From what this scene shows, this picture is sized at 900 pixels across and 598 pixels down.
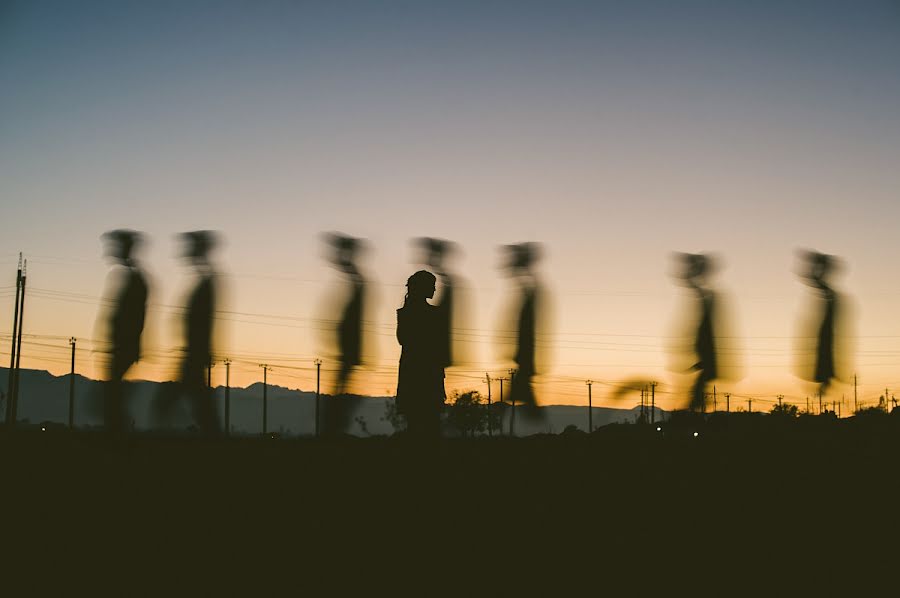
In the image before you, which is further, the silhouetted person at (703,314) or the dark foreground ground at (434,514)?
the silhouetted person at (703,314)

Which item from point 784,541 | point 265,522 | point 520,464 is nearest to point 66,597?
point 265,522

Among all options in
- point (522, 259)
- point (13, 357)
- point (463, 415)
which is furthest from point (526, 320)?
point (13, 357)

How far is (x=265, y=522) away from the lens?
5383mm

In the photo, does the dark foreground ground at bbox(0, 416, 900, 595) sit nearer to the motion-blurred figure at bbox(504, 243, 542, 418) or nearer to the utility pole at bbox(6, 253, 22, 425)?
the motion-blurred figure at bbox(504, 243, 542, 418)

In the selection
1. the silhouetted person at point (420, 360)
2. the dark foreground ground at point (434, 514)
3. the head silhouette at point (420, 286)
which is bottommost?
the dark foreground ground at point (434, 514)

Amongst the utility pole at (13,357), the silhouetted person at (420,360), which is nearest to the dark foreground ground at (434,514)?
the silhouetted person at (420,360)

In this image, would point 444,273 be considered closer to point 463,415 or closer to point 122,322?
point 122,322

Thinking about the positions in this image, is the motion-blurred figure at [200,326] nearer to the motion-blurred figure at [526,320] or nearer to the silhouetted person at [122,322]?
the silhouetted person at [122,322]

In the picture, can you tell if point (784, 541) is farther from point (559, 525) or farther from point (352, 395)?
point (352, 395)

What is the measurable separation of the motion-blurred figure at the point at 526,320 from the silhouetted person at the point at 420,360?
1.95 metres

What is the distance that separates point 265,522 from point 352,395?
348 centimetres

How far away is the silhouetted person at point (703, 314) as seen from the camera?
9.59 m

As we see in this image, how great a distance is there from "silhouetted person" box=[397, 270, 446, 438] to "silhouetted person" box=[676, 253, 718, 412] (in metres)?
3.25

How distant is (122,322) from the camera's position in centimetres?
861
